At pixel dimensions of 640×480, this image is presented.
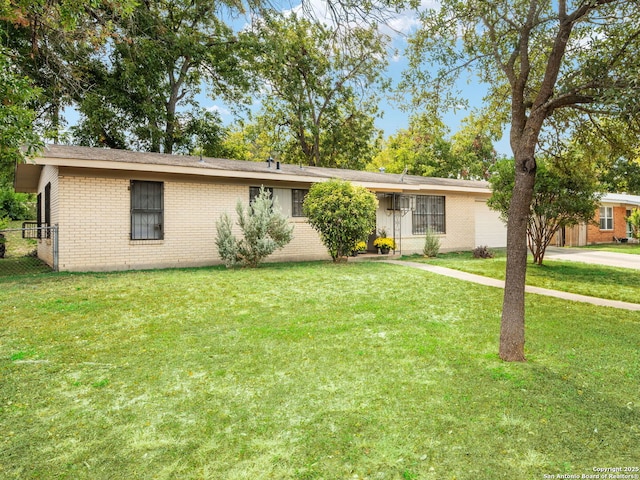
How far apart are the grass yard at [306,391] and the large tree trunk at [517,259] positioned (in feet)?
0.84

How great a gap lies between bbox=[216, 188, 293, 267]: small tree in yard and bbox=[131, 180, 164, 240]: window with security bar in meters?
1.96

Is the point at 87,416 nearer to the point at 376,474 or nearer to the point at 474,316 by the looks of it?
the point at 376,474

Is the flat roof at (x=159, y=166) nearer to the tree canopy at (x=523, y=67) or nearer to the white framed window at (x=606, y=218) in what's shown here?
the tree canopy at (x=523, y=67)

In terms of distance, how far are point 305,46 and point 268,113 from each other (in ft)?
22.7

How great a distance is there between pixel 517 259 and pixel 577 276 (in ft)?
26.4

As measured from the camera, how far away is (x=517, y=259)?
3992mm

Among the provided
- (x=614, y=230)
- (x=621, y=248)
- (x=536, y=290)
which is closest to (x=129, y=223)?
(x=536, y=290)

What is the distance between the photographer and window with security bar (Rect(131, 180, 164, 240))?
34.5 ft

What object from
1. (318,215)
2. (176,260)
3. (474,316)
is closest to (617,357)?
(474,316)

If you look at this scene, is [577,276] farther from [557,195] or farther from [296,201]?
[296,201]

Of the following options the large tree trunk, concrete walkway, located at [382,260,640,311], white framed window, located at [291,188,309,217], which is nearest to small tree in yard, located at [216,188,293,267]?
white framed window, located at [291,188,309,217]

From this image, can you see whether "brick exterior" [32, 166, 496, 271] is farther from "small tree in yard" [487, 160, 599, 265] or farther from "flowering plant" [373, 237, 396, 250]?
"small tree in yard" [487, 160, 599, 265]

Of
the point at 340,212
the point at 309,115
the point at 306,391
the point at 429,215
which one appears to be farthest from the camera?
the point at 309,115

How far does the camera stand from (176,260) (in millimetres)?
11078
